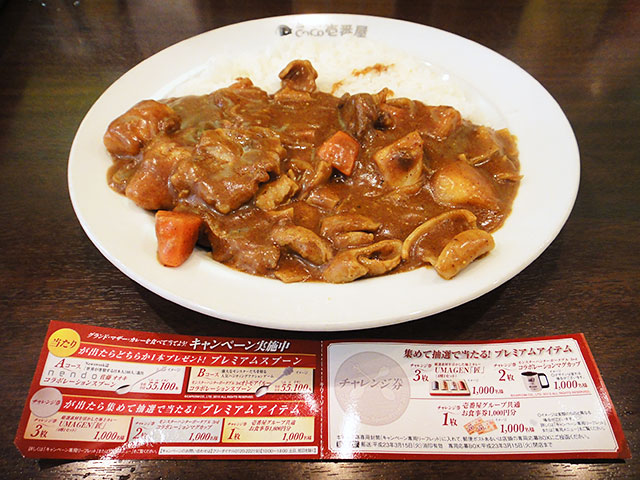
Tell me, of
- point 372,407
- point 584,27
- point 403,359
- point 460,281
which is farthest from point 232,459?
point 584,27

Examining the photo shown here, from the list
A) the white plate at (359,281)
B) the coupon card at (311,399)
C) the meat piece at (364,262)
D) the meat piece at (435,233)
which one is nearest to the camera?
the coupon card at (311,399)

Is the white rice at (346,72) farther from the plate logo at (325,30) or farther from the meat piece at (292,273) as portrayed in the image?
the meat piece at (292,273)

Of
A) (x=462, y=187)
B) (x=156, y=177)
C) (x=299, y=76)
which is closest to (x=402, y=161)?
(x=462, y=187)

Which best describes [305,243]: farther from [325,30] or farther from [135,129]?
[325,30]

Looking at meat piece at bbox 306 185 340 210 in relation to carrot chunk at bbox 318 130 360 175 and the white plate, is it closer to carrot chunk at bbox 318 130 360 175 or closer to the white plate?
carrot chunk at bbox 318 130 360 175

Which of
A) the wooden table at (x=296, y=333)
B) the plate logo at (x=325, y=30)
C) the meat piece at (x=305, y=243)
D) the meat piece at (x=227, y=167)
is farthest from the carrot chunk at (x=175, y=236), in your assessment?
the plate logo at (x=325, y=30)
